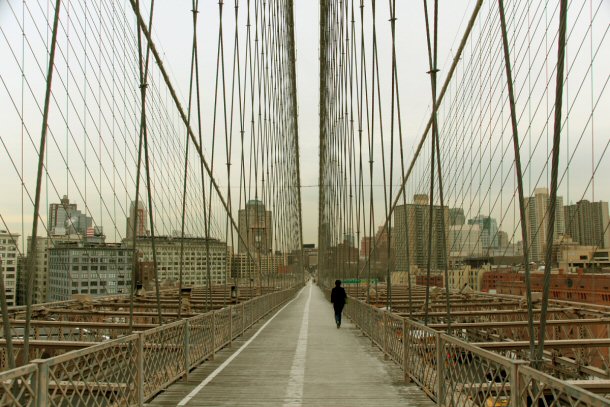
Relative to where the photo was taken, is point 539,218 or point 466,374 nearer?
point 466,374

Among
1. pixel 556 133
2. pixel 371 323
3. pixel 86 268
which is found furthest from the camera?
pixel 86 268

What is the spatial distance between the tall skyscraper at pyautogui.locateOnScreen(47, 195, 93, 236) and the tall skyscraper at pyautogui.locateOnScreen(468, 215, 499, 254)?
996 centimetres

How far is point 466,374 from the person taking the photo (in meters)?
4.88

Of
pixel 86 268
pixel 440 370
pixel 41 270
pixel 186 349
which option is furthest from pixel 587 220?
pixel 41 270

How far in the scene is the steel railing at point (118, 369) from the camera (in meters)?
3.68

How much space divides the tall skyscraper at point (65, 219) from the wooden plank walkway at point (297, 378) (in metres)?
4.78

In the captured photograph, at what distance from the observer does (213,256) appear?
87.9ft

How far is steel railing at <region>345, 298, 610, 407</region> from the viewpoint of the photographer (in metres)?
3.14

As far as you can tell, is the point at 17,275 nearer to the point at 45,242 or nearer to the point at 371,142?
the point at 45,242

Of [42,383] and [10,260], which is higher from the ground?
→ [10,260]

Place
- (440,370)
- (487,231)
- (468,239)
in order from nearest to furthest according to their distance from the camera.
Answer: (440,370) < (487,231) < (468,239)

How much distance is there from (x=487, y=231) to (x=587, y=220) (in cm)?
680

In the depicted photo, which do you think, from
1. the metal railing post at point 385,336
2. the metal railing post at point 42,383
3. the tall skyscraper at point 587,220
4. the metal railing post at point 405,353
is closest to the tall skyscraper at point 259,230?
the metal railing post at point 385,336

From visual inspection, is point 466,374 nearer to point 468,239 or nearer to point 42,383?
point 42,383
